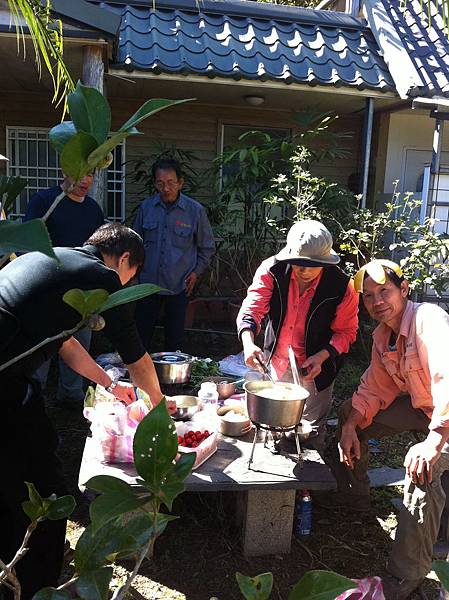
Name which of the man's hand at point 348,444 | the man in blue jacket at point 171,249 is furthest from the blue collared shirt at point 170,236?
the man's hand at point 348,444

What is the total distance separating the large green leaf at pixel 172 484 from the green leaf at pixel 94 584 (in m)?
0.14

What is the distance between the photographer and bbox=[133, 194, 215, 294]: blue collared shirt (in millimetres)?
5355

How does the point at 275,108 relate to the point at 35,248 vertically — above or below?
above

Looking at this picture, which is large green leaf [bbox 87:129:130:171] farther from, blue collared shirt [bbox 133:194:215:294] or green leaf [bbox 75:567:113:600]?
blue collared shirt [bbox 133:194:215:294]

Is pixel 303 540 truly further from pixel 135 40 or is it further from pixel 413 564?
pixel 135 40

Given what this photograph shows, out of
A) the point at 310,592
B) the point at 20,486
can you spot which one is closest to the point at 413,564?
the point at 20,486

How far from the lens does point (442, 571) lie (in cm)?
82

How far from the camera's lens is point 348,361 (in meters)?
6.33

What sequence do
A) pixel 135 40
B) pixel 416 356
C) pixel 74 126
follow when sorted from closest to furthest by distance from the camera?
pixel 74 126 < pixel 416 356 < pixel 135 40

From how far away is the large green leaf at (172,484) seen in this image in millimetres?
802

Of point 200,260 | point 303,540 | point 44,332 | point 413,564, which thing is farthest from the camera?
point 200,260

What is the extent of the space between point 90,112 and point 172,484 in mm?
519

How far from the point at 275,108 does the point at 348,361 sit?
3.60 metres

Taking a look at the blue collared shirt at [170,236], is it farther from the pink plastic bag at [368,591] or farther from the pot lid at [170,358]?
the pink plastic bag at [368,591]
